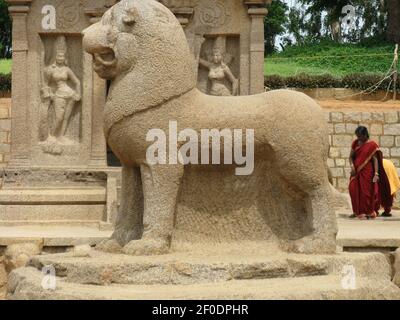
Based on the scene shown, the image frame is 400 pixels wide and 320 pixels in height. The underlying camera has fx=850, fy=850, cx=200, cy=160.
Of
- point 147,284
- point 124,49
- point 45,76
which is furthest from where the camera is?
point 45,76

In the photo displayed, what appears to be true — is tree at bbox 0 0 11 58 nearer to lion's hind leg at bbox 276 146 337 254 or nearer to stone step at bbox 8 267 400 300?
lion's hind leg at bbox 276 146 337 254

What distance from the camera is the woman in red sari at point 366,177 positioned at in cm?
1294

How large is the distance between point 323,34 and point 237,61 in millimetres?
32984

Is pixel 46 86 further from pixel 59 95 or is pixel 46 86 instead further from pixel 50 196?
pixel 50 196

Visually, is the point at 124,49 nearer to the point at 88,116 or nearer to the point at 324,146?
the point at 324,146

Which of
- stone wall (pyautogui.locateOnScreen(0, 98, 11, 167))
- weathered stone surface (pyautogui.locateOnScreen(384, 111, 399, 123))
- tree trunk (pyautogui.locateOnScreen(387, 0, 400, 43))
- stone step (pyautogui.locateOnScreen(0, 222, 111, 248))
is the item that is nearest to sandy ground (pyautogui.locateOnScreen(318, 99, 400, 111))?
weathered stone surface (pyautogui.locateOnScreen(384, 111, 399, 123))

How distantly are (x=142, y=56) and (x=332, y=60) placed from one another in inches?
917

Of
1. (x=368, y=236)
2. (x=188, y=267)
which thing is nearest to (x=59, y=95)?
(x=368, y=236)

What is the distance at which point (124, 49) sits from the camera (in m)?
6.05

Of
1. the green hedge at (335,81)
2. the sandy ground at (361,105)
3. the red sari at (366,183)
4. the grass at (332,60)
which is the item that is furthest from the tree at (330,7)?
the red sari at (366,183)

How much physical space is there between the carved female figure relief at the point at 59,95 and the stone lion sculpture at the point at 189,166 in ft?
22.0

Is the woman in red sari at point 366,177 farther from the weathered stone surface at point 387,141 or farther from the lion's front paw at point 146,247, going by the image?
the lion's front paw at point 146,247
